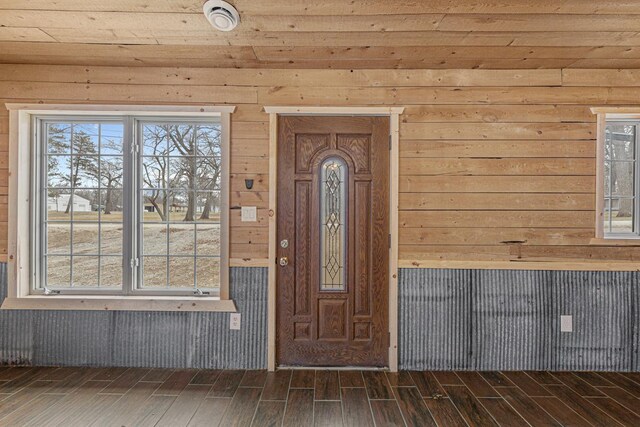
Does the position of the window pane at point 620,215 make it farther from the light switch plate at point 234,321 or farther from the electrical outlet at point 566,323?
the light switch plate at point 234,321

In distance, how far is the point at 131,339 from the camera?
2986 millimetres

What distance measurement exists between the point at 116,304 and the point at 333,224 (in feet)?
6.03

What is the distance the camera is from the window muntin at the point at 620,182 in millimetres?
3145

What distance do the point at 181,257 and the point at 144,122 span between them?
1.16 metres

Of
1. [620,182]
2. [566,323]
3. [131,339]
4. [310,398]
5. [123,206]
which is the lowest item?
[310,398]

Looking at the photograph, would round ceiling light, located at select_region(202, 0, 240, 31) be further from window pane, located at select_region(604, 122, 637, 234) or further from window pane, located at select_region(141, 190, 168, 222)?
window pane, located at select_region(604, 122, 637, 234)

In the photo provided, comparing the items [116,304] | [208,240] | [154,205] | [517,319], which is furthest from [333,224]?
[116,304]

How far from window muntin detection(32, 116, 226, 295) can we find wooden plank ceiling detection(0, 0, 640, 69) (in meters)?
0.57

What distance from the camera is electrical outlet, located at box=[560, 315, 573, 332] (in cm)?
298

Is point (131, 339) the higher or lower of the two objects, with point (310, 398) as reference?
higher

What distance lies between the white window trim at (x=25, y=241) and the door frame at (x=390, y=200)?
0.34m

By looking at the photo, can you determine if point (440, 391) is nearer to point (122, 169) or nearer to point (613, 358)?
point (613, 358)

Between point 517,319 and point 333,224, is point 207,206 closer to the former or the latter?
point 333,224

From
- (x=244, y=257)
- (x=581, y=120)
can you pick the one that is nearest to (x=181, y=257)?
(x=244, y=257)
